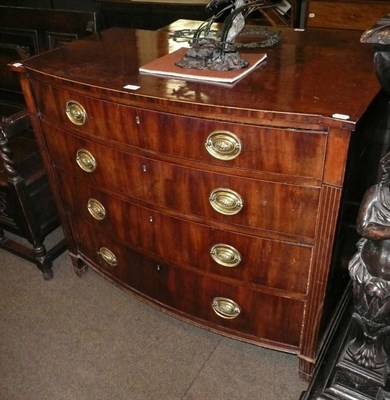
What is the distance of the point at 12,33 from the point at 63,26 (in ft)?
1.21

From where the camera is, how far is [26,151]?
6.68 ft

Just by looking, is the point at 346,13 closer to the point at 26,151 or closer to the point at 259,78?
the point at 259,78

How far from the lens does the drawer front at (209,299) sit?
139cm

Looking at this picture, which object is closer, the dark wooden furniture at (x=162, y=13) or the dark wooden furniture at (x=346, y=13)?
the dark wooden furniture at (x=346, y=13)

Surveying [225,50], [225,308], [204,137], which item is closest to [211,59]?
[225,50]

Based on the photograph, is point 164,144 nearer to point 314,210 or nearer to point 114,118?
point 114,118

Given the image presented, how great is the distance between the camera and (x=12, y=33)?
2.21 m

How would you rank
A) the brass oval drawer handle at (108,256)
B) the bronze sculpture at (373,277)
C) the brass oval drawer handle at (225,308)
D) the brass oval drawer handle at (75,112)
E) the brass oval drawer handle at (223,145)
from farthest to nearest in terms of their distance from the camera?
the brass oval drawer handle at (108,256), the brass oval drawer handle at (225,308), the brass oval drawer handle at (75,112), the brass oval drawer handle at (223,145), the bronze sculpture at (373,277)

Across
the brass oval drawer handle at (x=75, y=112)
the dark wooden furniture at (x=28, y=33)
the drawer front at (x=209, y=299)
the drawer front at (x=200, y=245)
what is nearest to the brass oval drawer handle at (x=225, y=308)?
the drawer front at (x=209, y=299)

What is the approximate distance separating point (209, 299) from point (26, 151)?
3.78 feet

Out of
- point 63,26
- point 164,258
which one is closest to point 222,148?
point 164,258

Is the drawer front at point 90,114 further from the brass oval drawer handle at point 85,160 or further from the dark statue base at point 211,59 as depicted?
the dark statue base at point 211,59

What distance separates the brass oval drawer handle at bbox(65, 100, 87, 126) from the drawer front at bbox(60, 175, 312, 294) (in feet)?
0.88

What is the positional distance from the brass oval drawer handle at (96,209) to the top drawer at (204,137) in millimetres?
298
